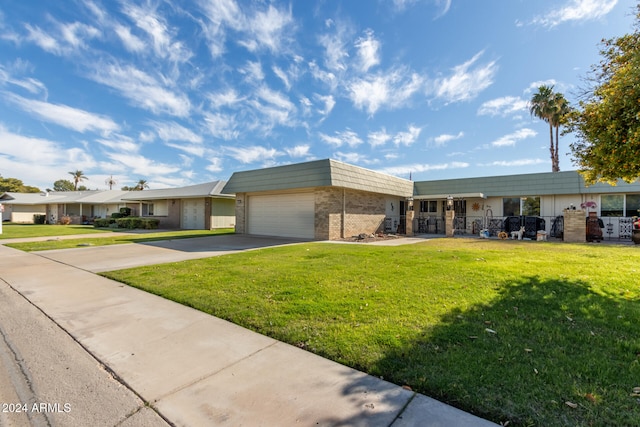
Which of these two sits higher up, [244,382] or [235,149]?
[235,149]

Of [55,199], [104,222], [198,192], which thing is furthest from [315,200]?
[55,199]

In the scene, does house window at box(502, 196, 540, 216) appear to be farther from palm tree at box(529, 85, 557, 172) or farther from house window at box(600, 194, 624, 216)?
palm tree at box(529, 85, 557, 172)

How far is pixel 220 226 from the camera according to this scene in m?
24.2

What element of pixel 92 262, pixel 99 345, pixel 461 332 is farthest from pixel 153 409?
pixel 92 262

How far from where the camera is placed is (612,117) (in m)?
5.07

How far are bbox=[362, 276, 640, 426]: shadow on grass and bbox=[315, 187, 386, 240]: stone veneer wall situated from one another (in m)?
10.6

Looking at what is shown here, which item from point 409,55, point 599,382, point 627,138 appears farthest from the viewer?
point 409,55

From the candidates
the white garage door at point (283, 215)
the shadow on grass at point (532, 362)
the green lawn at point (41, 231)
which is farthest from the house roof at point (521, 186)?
the green lawn at point (41, 231)

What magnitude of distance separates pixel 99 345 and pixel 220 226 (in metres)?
21.7

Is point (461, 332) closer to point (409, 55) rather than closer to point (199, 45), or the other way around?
point (409, 55)

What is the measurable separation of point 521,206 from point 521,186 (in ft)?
4.60

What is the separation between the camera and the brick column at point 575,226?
42.5ft

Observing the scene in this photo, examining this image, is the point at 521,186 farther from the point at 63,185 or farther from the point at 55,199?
the point at 63,185

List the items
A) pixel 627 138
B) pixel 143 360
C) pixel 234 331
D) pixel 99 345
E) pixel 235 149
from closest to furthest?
pixel 143 360 < pixel 99 345 < pixel 234 331 < pixel 627 138 < pixel 235 149
